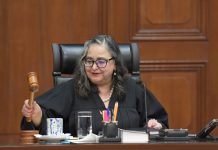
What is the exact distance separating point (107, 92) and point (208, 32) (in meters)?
1.76

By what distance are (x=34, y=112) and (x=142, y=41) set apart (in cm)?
207

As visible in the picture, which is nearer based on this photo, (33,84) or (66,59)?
(33,84)

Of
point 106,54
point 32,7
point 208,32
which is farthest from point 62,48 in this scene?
point 208,32

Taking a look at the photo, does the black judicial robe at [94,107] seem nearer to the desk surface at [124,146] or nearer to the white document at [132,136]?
the white document at [132,136]

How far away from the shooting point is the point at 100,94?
149 inches

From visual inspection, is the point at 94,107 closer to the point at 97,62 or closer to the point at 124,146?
the point at 97,62

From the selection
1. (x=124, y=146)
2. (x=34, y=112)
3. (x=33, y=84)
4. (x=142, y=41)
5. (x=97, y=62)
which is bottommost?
(x=124, y=146)

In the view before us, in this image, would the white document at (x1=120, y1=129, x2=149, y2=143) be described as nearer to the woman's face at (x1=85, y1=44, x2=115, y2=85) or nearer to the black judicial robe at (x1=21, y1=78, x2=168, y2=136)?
the black judicial robe at (x1=21, y1=78, x2=168, y2=136)

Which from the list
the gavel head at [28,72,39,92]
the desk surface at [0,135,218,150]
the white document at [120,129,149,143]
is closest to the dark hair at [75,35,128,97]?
the gavel head at [28,72,39,92]

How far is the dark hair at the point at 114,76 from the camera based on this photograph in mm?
3750

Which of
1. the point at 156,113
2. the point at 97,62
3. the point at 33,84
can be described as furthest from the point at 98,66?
the point at 33,84

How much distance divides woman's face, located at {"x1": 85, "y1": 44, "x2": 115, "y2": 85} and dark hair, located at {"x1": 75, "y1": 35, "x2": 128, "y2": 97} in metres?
0.03

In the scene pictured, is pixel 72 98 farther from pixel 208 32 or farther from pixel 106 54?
pixel 208 32

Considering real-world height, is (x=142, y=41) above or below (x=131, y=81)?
above
